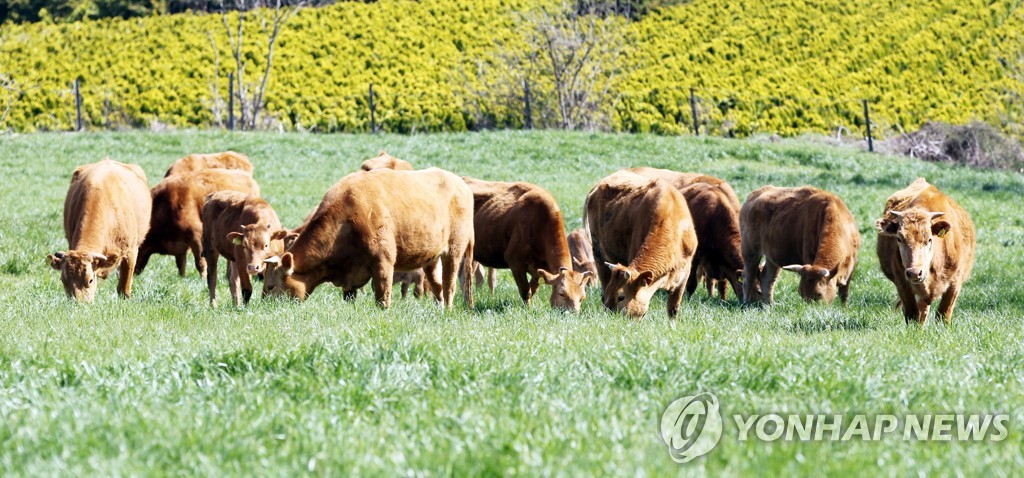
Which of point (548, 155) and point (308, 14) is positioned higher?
point (308, 14)

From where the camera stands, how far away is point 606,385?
18.3 feet

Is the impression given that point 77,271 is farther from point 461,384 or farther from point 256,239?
point 461,384

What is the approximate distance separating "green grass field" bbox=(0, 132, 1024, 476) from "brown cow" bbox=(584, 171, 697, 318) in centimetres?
43

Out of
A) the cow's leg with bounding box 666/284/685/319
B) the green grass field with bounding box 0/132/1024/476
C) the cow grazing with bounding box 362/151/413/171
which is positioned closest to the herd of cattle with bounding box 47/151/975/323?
the cow's leg with bounding box 666/284/685/319

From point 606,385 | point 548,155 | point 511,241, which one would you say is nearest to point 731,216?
point 511,241

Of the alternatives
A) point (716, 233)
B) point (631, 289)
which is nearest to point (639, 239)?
point (631, 289)

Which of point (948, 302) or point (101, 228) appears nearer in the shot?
point (948, 302)

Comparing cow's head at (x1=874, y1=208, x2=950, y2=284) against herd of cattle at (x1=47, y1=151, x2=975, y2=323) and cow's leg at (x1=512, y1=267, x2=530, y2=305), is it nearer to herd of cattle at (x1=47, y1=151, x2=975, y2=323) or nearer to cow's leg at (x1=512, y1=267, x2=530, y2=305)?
herd of cattle at (x1=47, y1=151, x2=975, y2=323)

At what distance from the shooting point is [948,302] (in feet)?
31.9

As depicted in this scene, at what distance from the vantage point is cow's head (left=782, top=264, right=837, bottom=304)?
11.1 m

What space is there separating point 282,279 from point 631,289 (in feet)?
10.9

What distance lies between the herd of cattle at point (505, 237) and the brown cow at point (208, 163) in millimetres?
1669

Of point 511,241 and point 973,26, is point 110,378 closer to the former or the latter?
point 511,241

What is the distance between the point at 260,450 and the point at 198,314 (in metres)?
4.56
